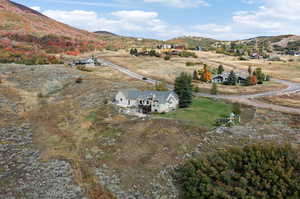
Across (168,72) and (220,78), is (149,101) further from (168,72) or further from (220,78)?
(168,72)

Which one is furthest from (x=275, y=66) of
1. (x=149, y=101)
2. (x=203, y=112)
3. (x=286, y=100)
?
(x=149, y=101)

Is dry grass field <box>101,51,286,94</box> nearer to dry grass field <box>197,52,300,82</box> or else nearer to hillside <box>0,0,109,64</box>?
dry grass field <box>197,52,300,82</box>

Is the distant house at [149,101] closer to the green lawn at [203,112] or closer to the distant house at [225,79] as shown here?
the green lawn at [203,112]

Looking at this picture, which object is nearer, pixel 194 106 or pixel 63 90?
pixel 194 106

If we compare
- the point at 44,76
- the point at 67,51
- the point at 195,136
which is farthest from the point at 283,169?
the point at 67,51

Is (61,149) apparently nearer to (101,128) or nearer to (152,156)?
(101,128)

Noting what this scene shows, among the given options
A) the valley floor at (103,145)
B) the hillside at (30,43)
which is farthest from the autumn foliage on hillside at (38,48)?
the valley floor at (103,145)

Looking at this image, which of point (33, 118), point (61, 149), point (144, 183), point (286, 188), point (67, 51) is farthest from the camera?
point (67, 51)
